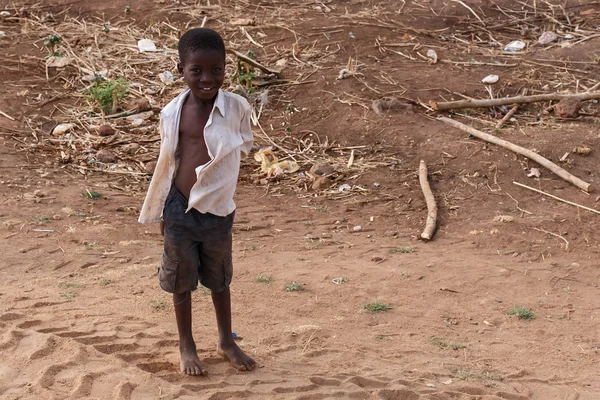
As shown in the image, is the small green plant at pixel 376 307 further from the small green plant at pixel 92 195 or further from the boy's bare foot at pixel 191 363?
the small green plant at pixel 92 195

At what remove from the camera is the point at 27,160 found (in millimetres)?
6715

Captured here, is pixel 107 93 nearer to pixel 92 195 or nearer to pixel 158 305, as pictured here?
pixel 92 195

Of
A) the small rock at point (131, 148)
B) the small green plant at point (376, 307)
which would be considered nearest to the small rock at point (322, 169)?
the small rock at point (131, 148)

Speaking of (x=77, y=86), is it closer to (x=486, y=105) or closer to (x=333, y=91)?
(x=333, y=91)

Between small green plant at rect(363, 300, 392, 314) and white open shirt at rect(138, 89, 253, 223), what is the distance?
4.77ft

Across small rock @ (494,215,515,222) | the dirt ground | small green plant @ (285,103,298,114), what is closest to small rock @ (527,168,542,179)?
the dirt ground

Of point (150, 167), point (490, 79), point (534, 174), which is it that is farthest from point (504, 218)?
point (150, 167)

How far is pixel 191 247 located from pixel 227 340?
1.78 ft

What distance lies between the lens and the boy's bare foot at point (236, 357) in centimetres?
355

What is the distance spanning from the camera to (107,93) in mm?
7617

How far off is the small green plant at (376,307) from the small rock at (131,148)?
3295 mm

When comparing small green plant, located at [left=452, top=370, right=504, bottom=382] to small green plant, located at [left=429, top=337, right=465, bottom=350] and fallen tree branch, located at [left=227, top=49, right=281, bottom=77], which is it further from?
fallen tree branch, located at [left=227, top=49, right=281, bottom=77]

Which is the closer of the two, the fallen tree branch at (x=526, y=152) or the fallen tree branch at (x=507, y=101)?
the fallen tree branch at (x=526, y=152)

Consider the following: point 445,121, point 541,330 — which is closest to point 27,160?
point 445,121
